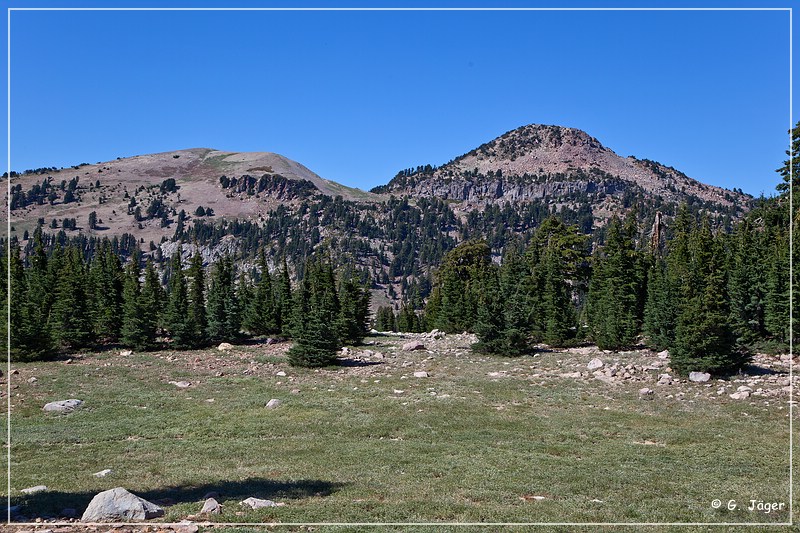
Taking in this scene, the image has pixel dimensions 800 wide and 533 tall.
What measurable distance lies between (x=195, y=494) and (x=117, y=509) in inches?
116

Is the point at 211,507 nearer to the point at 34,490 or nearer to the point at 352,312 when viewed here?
the point at 34,490

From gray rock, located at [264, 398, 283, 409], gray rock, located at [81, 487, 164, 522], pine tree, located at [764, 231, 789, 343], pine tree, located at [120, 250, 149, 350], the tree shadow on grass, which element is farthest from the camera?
pine tree, located at [120, 250, 149, 350]

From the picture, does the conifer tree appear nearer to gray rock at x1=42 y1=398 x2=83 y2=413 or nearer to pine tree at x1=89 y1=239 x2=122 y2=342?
pine tree at x1=89 y1=239 x2=122 y2=342

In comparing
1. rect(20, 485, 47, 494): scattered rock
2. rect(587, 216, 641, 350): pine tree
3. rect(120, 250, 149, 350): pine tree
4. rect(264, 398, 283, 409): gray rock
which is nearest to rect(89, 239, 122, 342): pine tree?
rect(120, 250, 149, 350): pine tree

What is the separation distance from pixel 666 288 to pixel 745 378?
52.4ft

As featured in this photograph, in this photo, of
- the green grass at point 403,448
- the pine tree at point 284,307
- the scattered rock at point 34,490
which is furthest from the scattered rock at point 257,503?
the pine tree at point 284,307

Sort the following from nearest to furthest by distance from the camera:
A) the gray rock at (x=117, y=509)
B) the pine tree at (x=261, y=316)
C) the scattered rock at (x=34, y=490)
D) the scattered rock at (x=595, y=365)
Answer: the gray rock at (x=117, y=509) < the scattered rock at (x=34, y=490) < the scattered rock at (x=595, y=365) < the pine tree at (x=261, y=316)

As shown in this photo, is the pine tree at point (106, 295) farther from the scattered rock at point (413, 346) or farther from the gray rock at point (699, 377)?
the gray rock at point (699, 377)

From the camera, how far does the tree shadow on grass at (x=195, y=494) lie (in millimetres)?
13203

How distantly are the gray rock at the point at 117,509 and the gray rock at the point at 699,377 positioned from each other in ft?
85.5

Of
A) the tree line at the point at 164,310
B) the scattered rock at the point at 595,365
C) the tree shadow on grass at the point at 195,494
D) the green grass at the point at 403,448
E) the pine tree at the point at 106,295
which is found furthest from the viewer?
the pine tree at the point at 106,295

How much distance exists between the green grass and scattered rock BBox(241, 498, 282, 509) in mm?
285

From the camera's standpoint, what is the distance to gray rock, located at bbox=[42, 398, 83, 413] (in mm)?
26938

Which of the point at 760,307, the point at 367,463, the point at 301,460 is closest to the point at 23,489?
the point at 301,460
